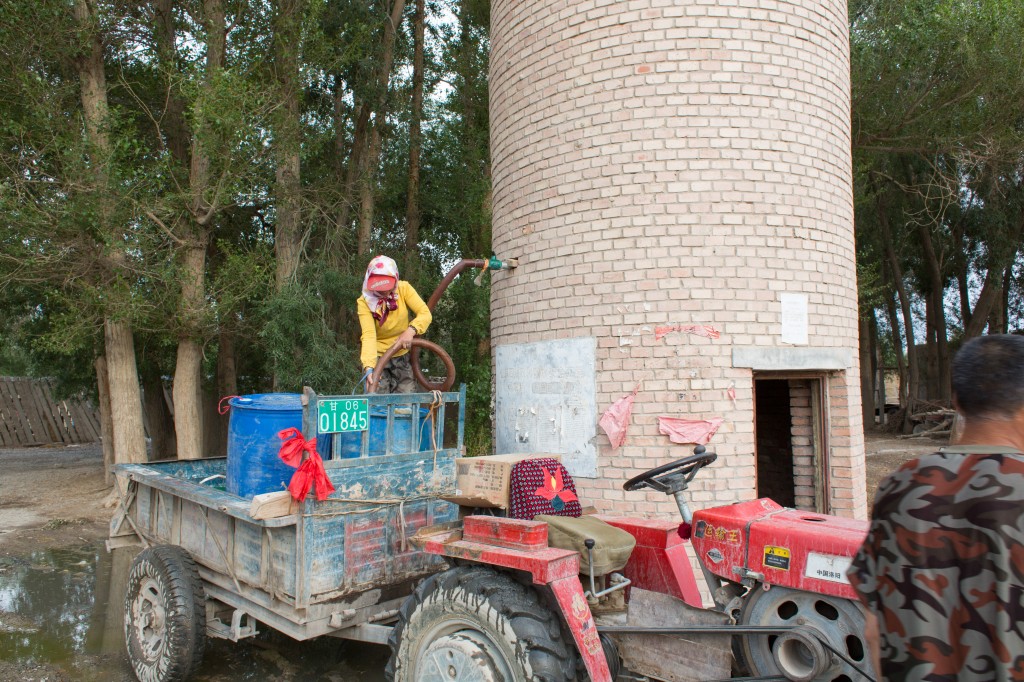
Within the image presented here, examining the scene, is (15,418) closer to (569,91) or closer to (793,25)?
(569,91)

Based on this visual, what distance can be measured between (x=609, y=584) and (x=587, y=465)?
210 cm

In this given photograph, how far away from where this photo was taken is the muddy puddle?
16.4ft

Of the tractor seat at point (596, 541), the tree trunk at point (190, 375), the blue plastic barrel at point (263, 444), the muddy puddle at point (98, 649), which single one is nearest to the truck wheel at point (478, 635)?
the tractor seat at point (596, 541)

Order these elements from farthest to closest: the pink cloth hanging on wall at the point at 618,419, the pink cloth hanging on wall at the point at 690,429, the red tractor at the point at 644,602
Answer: the pink cloth hanging on wall at the point at 618,419 → the pink cloth hanging on wall at the point at 690,429 → the red tractor at the point at 644,602

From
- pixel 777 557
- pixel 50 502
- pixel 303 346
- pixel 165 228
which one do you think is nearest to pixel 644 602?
pixel 777 557

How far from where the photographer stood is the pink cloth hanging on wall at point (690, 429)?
17.6 ft

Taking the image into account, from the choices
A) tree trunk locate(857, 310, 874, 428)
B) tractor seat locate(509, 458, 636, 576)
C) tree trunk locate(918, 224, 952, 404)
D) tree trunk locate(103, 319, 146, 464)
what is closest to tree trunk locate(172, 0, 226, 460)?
tree trunk locate(103, 319, 146, 464)

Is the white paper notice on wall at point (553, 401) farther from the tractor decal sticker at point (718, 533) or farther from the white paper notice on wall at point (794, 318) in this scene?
the tractor decal sticker at point (718, 533)

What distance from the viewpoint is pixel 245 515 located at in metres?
3.99

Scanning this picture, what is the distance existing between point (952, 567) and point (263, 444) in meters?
3.96

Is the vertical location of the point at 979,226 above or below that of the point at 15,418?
above

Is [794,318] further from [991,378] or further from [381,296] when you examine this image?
[991,378]

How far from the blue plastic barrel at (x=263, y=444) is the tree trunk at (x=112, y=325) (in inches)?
228

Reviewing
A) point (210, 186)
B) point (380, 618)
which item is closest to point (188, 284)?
point (210, 186)
